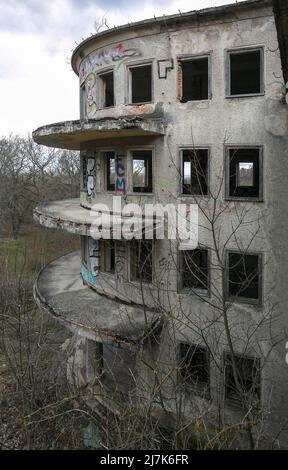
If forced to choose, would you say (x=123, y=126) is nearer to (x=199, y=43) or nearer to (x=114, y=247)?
(x=199, y=43)

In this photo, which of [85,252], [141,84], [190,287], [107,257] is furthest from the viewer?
[85,252]

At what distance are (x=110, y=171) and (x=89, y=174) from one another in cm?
110

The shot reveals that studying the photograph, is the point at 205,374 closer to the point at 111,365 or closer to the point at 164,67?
the point at 111,365

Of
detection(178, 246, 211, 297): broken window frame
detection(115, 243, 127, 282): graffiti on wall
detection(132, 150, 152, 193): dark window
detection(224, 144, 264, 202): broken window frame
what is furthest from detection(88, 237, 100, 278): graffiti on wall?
detection(224, 144, 264, 202): broken window frame

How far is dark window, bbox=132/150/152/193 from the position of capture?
13.3m

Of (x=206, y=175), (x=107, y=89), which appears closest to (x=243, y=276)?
(x=206, y=175)

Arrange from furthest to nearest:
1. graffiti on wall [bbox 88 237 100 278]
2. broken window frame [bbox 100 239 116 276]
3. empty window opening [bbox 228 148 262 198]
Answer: graffiti on wall [bbox 88 237 100 278]
broken window frame [bbox 100 239 116 276]
empty window opening [bbox 228 148 262 198]

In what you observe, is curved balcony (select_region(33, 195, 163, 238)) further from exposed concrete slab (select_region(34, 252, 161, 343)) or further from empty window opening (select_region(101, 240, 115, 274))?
exposed concrete slab (select_region(34, 252, 161, 343))

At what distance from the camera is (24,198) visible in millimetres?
49969

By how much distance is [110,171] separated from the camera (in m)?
14.5

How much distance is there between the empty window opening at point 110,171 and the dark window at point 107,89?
1.75 m

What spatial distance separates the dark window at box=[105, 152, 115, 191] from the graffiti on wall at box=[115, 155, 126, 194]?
497mm

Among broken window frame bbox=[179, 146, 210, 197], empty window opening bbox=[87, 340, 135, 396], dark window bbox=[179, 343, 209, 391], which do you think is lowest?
empty window opening bbox=[87, 340, 135, 396]
